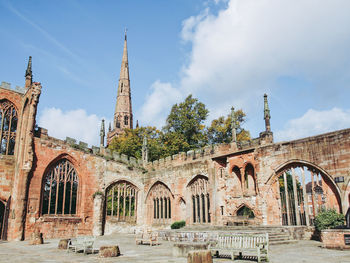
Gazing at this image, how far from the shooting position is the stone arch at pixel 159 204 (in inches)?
933

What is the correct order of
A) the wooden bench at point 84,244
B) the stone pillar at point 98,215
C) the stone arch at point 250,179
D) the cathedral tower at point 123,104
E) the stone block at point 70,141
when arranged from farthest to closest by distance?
the cathedral tower at point 123,104
the stone block at point 70,141
the stone pillar at point 98,215
the stone arch at point 250,179
the wooden bench at point 84,244

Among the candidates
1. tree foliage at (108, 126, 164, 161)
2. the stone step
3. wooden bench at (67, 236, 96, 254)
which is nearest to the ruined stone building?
the stone step

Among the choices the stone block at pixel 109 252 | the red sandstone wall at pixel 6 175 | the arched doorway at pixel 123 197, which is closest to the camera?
the stone block at pixel 109 252

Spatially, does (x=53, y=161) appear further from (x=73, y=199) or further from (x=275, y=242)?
(x=275, y=242)

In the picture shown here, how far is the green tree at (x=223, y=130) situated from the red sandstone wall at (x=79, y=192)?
48.4 ft

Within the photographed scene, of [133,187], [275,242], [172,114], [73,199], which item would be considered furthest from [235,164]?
[172,114]

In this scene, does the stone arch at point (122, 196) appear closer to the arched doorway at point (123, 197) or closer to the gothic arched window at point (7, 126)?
the arched doorway at point (123, 197)

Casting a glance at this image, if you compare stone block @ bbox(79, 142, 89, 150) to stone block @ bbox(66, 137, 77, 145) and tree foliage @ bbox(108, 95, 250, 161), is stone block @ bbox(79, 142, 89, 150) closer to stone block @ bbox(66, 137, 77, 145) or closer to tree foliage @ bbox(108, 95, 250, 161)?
stone block @ bbox(66, 137, 77, 145)

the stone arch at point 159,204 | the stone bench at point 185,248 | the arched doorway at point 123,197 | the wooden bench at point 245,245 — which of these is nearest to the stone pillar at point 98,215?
the arched doorway at point 123,197

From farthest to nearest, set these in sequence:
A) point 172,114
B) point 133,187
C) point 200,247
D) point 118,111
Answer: point 118,111 < point 172,114 < point 133,187 < point 200,247

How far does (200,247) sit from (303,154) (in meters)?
8.57

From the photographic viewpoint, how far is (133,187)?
25969 millimetres

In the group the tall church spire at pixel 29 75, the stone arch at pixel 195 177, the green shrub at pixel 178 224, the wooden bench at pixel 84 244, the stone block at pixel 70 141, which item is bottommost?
the wooden bench at pixel 84 244

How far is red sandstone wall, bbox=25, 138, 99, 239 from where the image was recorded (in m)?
20.5
